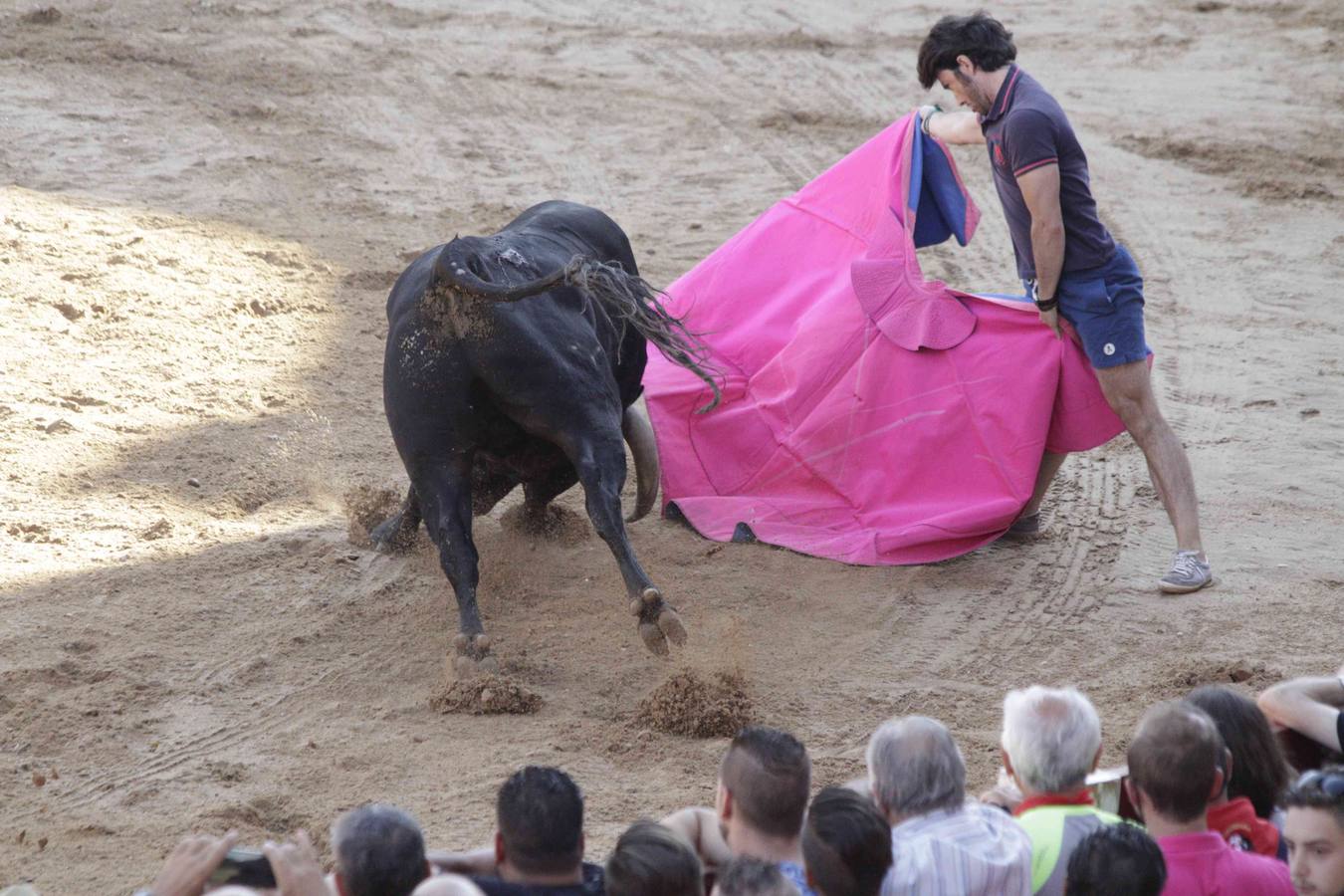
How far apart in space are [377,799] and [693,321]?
304 centimetres

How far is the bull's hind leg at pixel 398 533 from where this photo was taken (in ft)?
18.8

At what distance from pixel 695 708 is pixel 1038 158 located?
2.04 meters

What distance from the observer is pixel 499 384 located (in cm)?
480

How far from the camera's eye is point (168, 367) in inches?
273

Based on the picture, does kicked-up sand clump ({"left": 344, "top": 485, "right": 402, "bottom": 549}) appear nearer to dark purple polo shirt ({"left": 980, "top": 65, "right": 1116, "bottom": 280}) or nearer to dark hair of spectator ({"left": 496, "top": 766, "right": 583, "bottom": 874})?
dark purple polo shirt ({"left": 980, "top": 65, "right": 1116, "bottom": 280})

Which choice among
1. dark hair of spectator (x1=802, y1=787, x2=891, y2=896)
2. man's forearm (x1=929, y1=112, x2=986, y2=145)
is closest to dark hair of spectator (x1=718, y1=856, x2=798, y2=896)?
dark hair of spectator (x1=802, y1=787, x2=891, y2=896)

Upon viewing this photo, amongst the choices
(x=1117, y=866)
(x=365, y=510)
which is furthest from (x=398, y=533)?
(x=1117, y=866)

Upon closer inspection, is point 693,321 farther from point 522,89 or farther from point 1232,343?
point 522,89

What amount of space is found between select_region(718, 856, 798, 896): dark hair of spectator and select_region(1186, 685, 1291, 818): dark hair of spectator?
1.02 meters

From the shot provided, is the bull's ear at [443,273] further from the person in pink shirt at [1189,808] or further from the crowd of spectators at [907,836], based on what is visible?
the person in pink shirt at [1189,808]

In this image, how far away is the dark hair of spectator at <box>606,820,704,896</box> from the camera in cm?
254

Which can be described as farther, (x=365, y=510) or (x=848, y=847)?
(x=365, y=510)

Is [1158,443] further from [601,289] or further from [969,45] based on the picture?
[601,289]

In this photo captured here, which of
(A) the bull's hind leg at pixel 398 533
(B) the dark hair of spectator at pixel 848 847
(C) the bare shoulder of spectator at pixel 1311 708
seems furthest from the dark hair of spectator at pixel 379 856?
(A) the bull's hind leg at pixel 398 533
